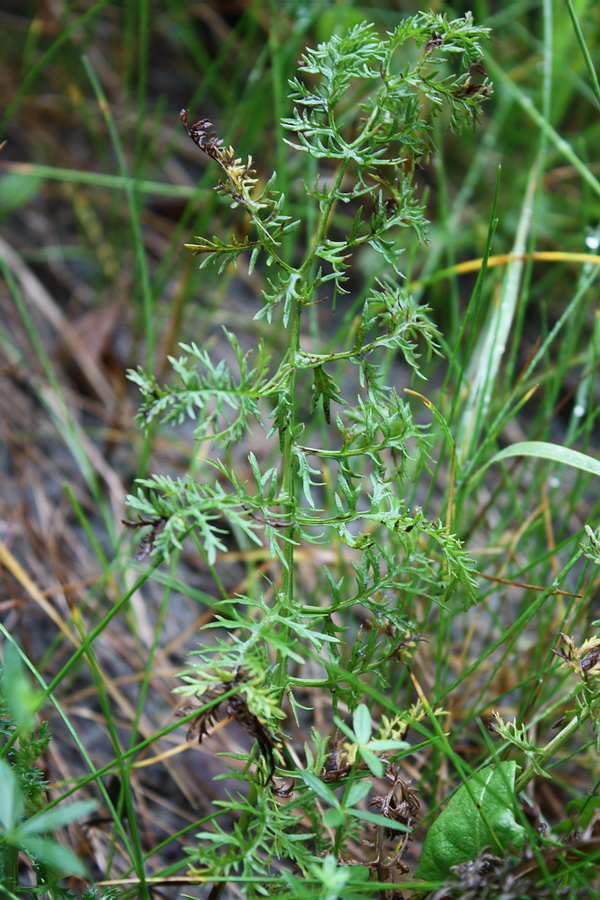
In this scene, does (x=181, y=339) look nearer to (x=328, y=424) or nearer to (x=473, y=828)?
(x=328, y=424)

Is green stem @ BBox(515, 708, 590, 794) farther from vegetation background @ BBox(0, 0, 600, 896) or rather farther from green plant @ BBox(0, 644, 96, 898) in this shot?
green plant @ BBox(0, 644, 96, 898)

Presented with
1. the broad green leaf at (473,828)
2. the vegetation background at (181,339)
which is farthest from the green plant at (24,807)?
the broad green leaf at (473,828)

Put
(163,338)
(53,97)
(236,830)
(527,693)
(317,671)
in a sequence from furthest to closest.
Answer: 1. (53,97)
2. (163,338)
3. (317,671)
4. (527,693)
5. (236,830)

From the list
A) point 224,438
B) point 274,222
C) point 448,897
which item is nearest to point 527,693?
point 448,897

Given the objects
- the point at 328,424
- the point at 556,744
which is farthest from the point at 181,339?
the point at 556,744

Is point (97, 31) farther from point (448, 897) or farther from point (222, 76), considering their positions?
point (448, 897)

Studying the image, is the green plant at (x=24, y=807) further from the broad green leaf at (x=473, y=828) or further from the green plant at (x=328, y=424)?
the broad green leaf at (x=473, y=828)
